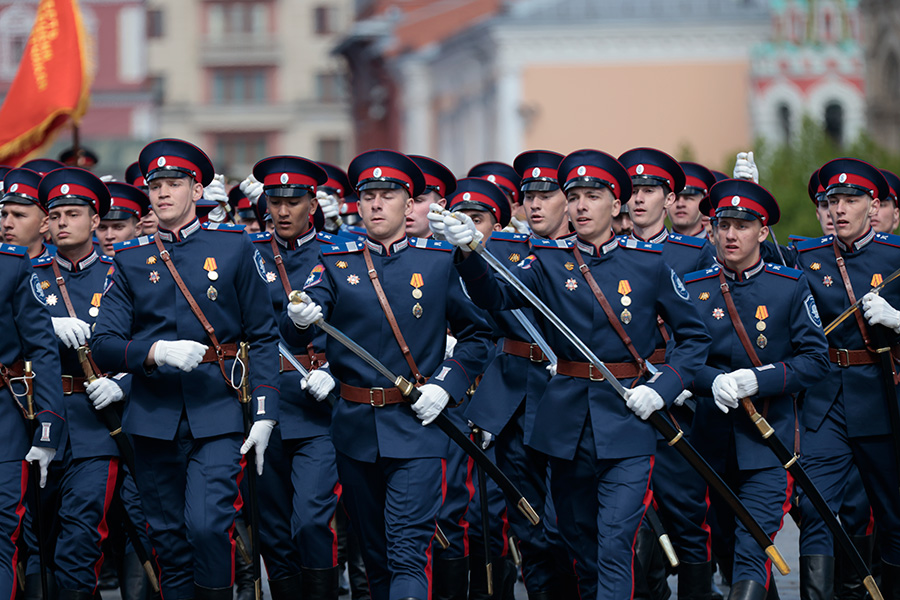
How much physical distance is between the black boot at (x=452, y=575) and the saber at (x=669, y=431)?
1335mm

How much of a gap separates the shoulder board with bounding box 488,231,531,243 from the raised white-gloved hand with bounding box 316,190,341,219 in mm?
1305

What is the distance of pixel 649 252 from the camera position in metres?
8.30

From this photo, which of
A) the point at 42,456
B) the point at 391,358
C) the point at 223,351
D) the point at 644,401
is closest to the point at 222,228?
the point at 223,351

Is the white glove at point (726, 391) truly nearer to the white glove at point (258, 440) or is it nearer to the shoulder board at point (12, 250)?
the white glove at point (258, 440)

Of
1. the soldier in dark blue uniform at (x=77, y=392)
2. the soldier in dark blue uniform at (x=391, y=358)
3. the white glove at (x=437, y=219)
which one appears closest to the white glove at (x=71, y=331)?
the soldier in dark blue uniform at (x=77, y=392)

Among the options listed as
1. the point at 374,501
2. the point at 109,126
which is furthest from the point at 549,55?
the point at 374,501

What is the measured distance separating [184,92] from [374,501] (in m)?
86.7

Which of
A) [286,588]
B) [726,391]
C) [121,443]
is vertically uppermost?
[726,391]

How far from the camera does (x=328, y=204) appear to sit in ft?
36.8

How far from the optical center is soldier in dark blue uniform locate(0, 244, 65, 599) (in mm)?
8117

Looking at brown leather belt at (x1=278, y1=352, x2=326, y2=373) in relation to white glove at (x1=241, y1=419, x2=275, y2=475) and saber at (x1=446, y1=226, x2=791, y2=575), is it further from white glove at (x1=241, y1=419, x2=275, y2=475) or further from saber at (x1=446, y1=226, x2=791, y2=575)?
saber at (x1=446, y1=226, x2=791, y2=575)

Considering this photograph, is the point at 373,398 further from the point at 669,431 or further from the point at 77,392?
the point at 77,392

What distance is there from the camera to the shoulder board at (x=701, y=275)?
9047 mm

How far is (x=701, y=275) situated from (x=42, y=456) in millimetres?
3404
